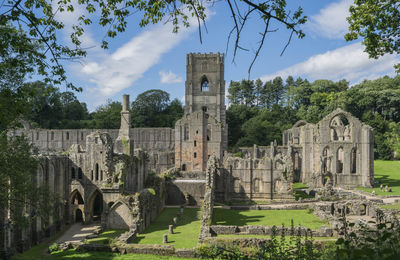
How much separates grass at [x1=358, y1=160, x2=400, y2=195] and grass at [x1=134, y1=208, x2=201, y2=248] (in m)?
19.6

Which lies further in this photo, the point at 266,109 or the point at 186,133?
the point at 266,109

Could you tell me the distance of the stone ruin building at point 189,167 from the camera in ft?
69.6

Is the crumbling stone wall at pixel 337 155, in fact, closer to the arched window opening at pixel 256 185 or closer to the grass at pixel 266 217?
the arched window opening at pixel 256 185

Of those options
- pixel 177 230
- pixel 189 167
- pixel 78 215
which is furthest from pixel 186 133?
A: pixel 177 230

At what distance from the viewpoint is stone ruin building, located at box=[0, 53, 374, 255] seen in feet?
69.6

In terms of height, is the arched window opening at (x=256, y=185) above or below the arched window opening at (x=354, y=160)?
below

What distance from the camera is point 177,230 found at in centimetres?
2036

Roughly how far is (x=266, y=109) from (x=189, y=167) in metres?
36.8

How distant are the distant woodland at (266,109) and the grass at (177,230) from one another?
33.0m

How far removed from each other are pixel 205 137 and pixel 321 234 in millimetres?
23716

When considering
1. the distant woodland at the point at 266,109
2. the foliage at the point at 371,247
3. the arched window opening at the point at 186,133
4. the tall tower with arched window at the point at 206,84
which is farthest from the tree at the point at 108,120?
the foliage at the point at 371,247

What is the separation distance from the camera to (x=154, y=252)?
15203 mm

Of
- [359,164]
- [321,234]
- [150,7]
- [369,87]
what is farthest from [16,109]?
[369,87]

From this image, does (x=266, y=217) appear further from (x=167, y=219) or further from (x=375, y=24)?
(x=375, y=24)
